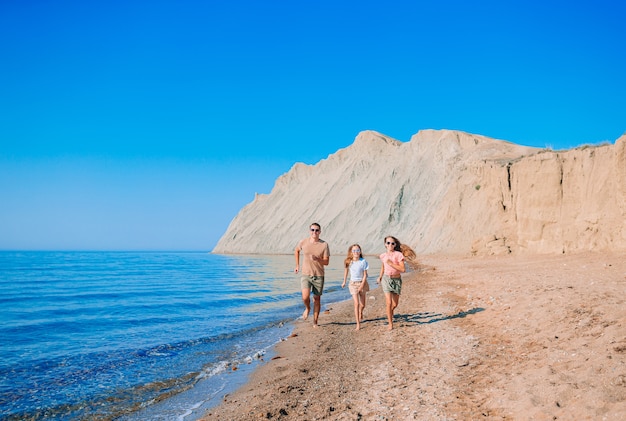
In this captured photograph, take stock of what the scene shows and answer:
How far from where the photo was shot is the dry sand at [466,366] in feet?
12.1

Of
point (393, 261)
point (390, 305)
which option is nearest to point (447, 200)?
point (393, 261)

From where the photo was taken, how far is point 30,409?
16.9ft

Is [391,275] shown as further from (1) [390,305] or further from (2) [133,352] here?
(2) [133,352]

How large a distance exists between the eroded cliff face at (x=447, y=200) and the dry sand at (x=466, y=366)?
462 inches

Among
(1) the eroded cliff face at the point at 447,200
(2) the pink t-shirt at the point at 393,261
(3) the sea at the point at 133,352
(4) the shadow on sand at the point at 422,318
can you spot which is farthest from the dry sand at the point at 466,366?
(1) the eroded cliff face at the point at 447,200

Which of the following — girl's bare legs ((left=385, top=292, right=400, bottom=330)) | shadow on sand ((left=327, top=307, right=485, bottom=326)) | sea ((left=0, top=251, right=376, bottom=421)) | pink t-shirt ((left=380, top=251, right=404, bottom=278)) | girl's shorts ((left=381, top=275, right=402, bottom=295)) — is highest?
pink t-shirt ((left=380, top=251, right=404, bottom=278))

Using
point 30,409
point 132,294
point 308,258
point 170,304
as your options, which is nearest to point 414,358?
point 308,258

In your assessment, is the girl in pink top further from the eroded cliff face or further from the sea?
the eroded cliff face

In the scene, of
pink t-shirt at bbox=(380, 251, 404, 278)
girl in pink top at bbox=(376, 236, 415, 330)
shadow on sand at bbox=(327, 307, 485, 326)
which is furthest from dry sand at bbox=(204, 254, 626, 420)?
pink t-shirt at bbox=(380, 251, 404, 278)

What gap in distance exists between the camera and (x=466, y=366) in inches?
199

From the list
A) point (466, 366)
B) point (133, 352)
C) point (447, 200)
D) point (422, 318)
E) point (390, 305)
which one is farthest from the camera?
point (447, 200)

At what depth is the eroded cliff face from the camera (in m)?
18.9

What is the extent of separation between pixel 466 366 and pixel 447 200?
34.8m

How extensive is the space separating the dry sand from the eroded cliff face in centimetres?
1173
